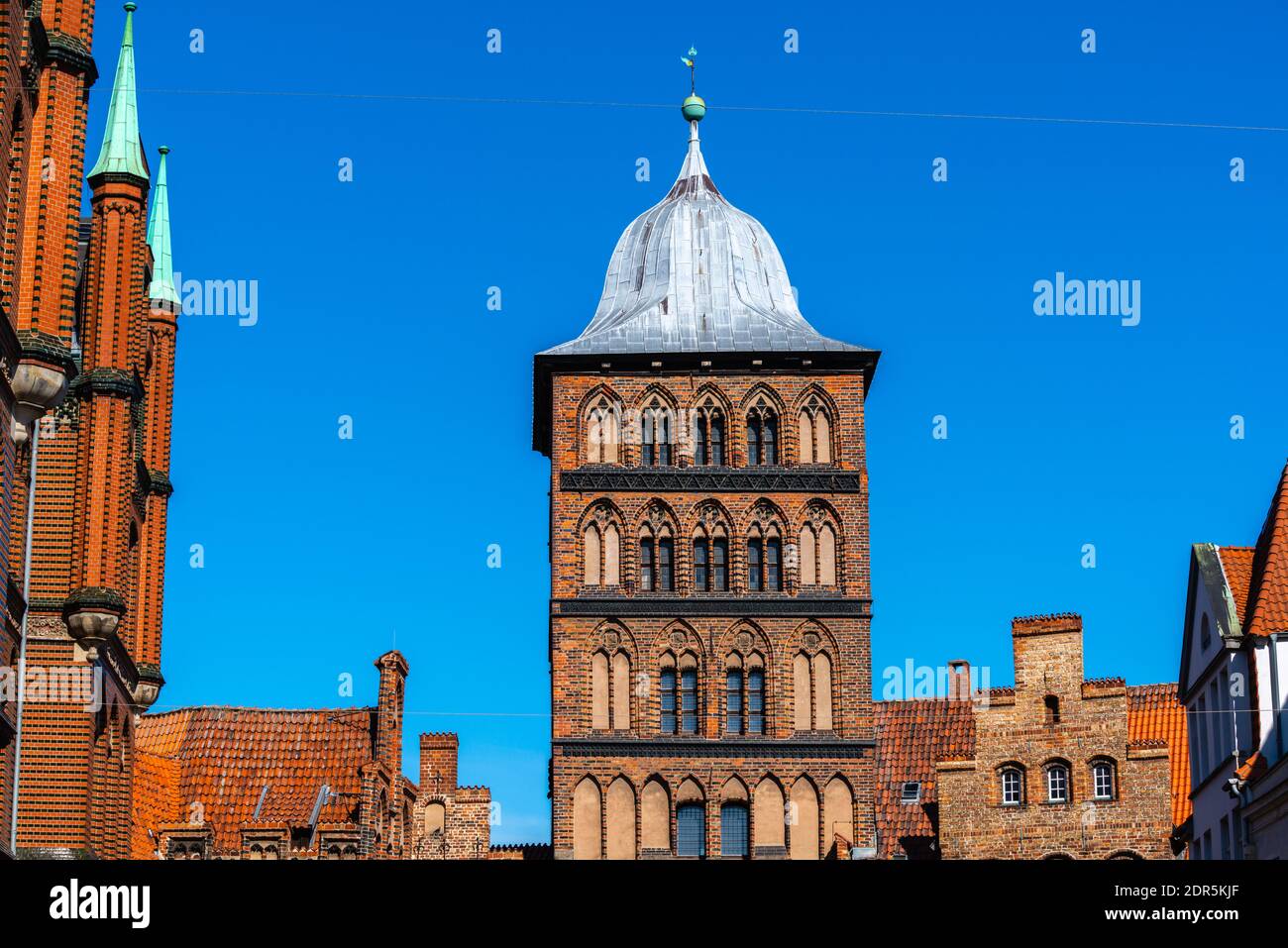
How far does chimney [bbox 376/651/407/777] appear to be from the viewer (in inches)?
2315

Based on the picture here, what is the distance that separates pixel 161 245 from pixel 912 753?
26.4 metres

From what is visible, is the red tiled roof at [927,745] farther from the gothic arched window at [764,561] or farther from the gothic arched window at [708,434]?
the gothic arched window at [708,434]

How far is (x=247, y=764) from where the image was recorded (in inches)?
2304

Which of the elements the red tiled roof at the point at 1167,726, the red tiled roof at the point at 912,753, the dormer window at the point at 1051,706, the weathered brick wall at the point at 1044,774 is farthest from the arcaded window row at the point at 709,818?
the red tiled roof at the point at 1167,726

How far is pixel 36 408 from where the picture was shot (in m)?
24.7

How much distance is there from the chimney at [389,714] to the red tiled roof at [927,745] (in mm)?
12188

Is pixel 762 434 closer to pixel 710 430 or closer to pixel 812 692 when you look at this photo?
pixel 710 430

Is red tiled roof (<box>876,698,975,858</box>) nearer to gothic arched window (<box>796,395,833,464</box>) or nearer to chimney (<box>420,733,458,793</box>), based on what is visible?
gothic arched window (<box>796,395,833,464</box>)

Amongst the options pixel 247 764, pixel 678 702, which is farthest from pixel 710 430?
pixel 247 764

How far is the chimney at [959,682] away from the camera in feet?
202
